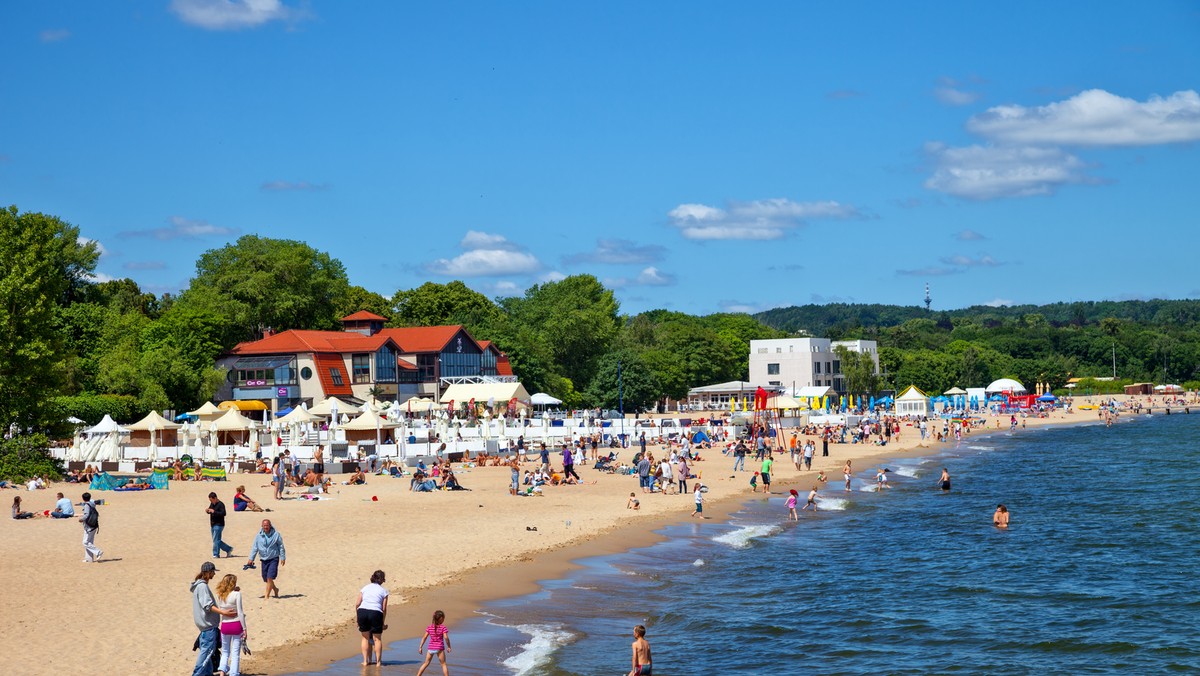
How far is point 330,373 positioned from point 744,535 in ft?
157

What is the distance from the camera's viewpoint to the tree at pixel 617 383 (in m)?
87.6

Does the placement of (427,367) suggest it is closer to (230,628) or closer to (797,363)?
(797,363)

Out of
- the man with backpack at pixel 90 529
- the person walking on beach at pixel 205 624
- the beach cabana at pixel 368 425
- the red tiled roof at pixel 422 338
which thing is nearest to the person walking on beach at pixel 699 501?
the man with backpack at pixel 90 529

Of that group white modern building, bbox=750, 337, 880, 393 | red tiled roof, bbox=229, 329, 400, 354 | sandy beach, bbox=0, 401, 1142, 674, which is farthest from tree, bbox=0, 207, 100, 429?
white modern building, bbox=750, 337, 880, 393

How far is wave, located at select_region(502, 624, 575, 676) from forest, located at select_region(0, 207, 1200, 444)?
82.0ft

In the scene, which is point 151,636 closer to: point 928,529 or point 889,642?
point 889,642

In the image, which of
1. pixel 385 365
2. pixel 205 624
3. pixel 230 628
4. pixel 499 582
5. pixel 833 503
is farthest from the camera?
pixel 385 365

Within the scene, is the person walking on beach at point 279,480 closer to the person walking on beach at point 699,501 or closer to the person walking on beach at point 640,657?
the person walking on beach at point 699,501

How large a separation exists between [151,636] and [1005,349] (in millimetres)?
162212

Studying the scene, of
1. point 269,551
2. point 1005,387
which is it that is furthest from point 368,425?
point 1005,387

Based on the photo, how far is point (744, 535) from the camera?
1108 inches

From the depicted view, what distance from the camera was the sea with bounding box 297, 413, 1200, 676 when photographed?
1672cm

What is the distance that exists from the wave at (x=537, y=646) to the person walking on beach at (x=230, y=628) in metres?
3.76

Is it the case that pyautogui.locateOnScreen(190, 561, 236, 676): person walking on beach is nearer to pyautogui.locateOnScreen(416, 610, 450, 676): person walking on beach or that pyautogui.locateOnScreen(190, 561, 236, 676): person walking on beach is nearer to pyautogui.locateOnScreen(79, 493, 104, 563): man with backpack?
pyautogui.locateOnScreen(416, 610, 450, 676): person walking on beach
